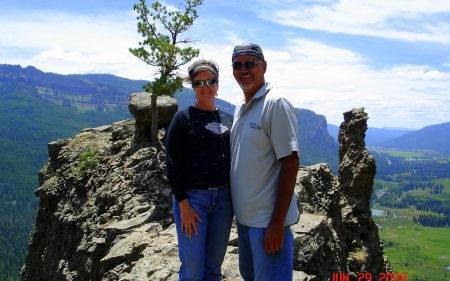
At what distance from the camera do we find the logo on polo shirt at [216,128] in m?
6.64

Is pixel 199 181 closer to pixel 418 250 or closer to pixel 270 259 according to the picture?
pixel 270 259

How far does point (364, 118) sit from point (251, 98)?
51.6ft

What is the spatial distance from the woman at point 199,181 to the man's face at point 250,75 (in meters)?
0.85

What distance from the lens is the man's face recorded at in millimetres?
6082

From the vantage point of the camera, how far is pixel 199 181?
653cm

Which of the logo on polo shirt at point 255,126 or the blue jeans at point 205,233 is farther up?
the logo on polo shirt at point 255,126

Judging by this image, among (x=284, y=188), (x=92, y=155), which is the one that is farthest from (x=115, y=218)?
(x=284, y=188)

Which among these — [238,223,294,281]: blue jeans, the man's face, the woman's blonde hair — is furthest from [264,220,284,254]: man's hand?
the woman's blonde hair

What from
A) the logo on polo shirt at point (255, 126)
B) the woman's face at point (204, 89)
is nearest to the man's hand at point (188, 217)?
the logo on polo shirt at point (255, 126)

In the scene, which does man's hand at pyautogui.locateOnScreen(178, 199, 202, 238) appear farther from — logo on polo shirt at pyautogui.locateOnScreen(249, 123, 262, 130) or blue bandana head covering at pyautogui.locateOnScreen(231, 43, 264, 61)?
blue bandana head covering at pyautogui.locateOnScreen(231, 43, 264, 61)

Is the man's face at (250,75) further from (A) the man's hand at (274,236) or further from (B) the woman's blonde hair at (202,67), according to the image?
(A) the man's hand at (274,236)

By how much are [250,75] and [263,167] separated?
5.09 ft

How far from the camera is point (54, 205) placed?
24672 mm

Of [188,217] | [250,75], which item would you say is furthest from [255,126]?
[188,217]
